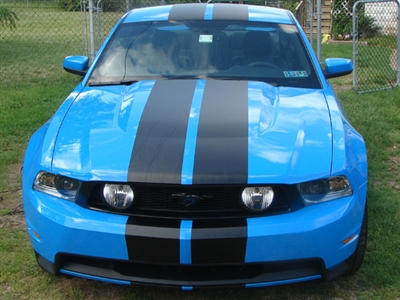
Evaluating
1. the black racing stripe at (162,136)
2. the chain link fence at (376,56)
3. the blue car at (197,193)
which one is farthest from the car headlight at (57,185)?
the chain link fence at (376,56)

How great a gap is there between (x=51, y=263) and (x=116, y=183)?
0.56 meters

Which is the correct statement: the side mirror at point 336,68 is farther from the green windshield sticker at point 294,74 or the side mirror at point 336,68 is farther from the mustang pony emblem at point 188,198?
the mustang pony emblem at point 188,198

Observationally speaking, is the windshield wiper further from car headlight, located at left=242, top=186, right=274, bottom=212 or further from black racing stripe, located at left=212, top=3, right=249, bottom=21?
car headlight, located at left=242, top=186, right=274, bottom=212

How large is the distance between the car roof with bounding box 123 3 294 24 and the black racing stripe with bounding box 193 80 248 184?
0.93 m

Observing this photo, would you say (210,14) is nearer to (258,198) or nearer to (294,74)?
(294,74)

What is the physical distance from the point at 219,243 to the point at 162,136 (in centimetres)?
68

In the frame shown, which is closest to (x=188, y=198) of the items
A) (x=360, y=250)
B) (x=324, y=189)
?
(x=324, y=189)

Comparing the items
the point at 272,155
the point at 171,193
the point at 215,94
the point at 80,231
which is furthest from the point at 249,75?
the point at 80,231

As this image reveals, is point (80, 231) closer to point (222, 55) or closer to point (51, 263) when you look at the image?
point (51, 263)

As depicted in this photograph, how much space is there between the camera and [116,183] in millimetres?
2572

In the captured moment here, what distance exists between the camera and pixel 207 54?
3893mm

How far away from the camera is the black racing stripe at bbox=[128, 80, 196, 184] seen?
8.41 ft

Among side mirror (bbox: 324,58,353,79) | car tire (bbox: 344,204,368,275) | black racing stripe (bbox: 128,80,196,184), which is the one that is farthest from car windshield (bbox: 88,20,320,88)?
car tire (bbox: 344,204,368,275)

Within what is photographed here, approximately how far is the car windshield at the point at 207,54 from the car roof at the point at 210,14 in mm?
59
